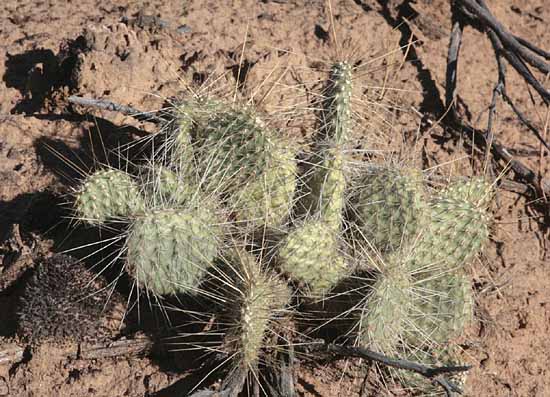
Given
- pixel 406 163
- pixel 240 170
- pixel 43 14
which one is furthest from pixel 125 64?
pixel 406 163

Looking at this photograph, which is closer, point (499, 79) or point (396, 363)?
point (396, 363)

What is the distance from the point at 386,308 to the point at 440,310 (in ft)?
1.20

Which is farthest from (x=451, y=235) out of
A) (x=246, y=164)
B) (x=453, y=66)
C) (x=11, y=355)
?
(x=11, y=355)

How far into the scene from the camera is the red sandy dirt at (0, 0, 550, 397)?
2863 millimetres

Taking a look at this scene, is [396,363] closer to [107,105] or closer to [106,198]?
[106,198]

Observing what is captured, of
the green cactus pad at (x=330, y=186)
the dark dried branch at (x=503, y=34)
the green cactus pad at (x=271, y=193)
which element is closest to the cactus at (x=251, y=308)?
the green cactus pad at (x=271, y=193)

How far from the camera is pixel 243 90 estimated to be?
3250 millimetres

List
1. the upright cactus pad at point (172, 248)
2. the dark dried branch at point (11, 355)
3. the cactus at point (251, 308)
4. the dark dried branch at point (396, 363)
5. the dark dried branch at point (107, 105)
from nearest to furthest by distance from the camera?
the dark dried branch at point (396, 363), the cactus at point (251, 308), the upright cactus pad at point (172, 248), the dark dried branch at point (11, 355), the dark dried branch at point (107, 105)

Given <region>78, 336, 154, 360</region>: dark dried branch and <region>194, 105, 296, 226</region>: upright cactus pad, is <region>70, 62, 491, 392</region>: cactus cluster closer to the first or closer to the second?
<region>194, 105, 296, 226</region>: upright cactus pad

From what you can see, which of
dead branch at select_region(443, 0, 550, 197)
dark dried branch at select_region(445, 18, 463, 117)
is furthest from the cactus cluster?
dark dried branch at select_region(445, 18, 463, 117)

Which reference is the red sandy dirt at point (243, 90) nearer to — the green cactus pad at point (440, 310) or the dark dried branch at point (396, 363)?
the dark dried branch at point (396, 363)

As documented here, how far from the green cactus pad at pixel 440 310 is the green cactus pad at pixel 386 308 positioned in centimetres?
16

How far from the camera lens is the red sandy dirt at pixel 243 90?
2863mm

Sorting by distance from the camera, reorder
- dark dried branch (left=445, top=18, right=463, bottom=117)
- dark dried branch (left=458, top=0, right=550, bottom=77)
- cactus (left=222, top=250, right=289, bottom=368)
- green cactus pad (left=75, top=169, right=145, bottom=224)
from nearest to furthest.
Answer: cactus (left=222, top=250, right=289, bottom=368) < green cactus pad (left=75, top=169, right=145, bottom=224) < dark dried branch (left=458, top=0, right=550, bottom=77) < dark dried branch (left=445, top=18, right=463, bottom=117)
